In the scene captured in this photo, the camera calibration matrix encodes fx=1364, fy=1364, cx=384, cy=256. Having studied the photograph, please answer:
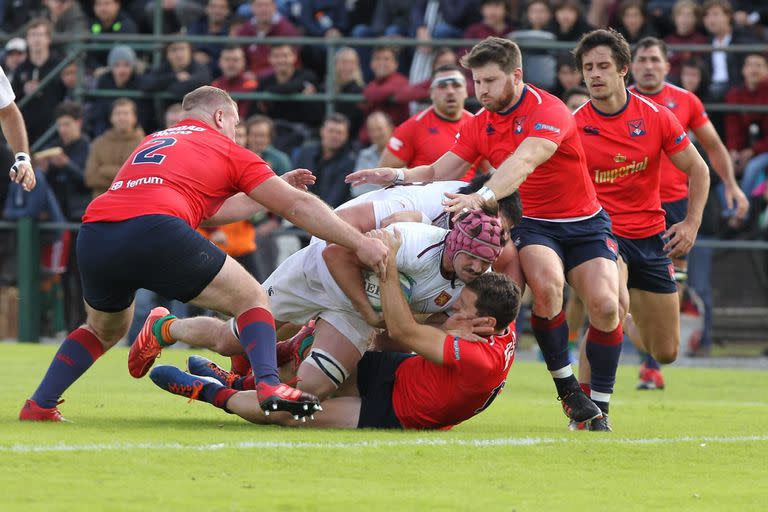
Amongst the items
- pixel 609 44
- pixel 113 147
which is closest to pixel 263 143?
pixel 113 147

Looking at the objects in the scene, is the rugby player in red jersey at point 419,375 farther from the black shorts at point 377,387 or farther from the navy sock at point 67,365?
the navy sock at point 67,365

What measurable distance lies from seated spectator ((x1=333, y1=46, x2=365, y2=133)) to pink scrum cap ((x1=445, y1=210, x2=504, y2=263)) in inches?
351

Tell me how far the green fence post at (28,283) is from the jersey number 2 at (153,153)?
9063mm

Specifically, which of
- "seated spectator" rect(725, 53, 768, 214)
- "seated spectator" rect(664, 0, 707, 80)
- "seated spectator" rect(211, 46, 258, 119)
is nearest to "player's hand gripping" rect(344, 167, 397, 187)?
"seated spectator" rect(725, 53, 768, 214)

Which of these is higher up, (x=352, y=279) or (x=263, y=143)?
(x=352, y=279)

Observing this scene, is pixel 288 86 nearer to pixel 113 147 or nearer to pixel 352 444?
pixel 113 147

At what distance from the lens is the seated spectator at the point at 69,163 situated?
51.5 feet

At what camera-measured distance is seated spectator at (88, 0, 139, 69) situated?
707 inches

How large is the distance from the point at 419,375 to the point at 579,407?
0.99 m

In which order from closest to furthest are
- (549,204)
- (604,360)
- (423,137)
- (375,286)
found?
(375,286) < (604,360) < (549,204) < (423,137)

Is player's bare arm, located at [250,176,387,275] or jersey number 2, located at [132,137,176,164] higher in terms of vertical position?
jersey number 2, located at [132,137,176,164]

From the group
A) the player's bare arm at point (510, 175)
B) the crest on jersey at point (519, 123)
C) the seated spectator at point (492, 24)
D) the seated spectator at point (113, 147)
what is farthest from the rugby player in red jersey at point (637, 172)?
the seated spectator at point (113, 147)

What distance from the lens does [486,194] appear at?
7.31 meters

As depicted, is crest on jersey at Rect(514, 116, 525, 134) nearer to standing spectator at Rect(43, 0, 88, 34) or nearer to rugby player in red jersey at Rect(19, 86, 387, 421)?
rugby player in red jersey at Rect(19, 86, 387, 421)
